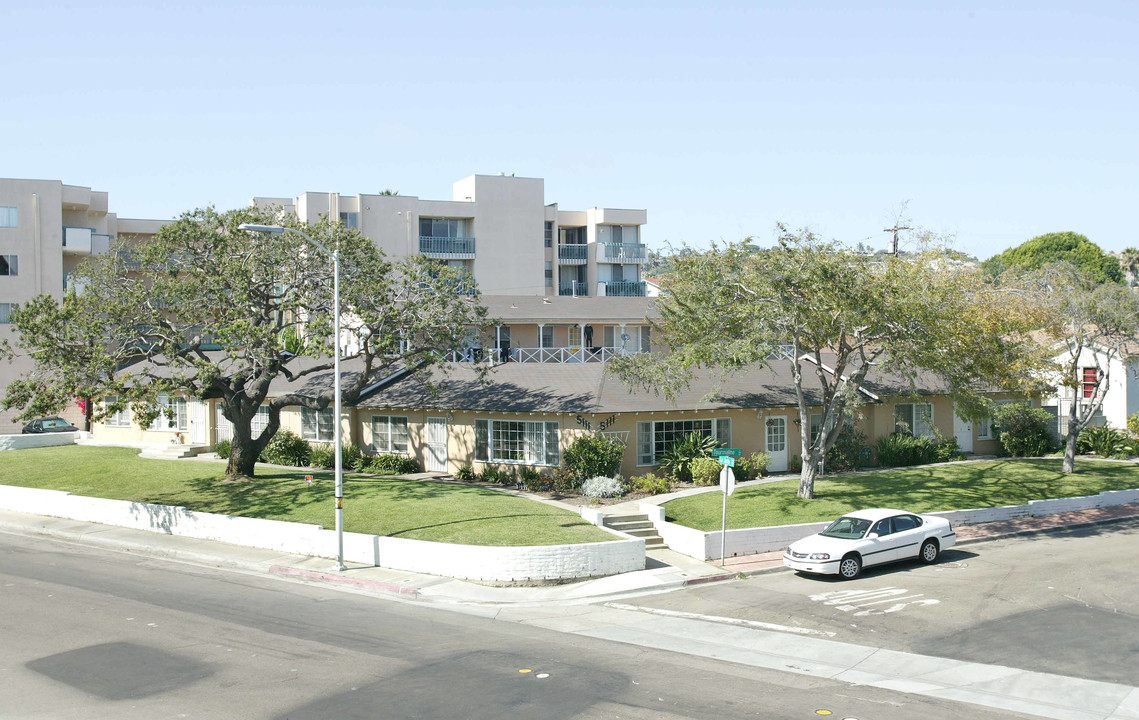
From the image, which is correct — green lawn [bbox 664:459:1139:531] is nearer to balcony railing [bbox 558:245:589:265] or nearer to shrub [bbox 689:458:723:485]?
shrub [bbox 689:458:723:485]

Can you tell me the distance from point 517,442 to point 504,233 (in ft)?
103

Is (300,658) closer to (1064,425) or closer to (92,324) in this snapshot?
(92,324)

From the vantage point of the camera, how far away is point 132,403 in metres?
25.2

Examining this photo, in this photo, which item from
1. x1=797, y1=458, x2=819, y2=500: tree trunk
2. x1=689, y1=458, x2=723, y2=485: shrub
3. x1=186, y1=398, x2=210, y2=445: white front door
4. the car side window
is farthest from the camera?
x1=186, y1=398, x2=210, y2=445: white front door

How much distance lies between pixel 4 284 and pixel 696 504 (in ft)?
146

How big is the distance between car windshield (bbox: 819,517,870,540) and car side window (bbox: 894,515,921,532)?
2.60ft

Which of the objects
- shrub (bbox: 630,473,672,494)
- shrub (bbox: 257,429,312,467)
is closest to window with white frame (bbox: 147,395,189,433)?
shrub (bbox: 257,429,312,467)

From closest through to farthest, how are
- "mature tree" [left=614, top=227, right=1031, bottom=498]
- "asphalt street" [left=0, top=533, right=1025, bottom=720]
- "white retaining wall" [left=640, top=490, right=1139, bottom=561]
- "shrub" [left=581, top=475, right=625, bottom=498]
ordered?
"asphalt street" [left=0, top=533, right=1025, bottom=720] → "white retaining wall" [left=640, top=490, right=1139, bottom=561] → "mature tree" [left=614, top=227, right=1031, bottom=498] → "shrub" [left=581, top=475, right=625, bottom=498]

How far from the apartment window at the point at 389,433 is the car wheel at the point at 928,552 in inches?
753

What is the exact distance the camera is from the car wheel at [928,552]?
22359mm

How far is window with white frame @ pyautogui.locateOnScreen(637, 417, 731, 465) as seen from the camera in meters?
30.8

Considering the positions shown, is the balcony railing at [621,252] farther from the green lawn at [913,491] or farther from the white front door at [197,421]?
the green lawn at [913,491]

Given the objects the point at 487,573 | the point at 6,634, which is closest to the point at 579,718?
the point at 487,573

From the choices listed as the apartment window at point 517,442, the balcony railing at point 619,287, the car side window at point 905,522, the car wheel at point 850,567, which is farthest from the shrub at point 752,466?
the balcony railing at point 619,287
